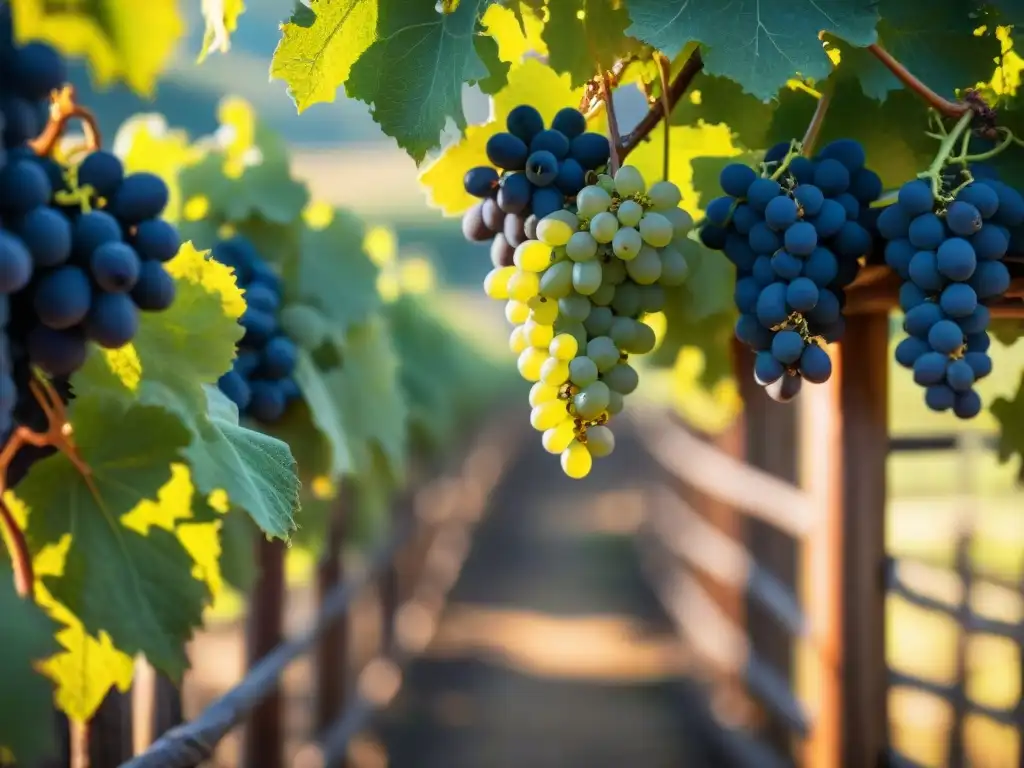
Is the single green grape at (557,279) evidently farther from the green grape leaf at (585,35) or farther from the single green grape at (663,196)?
the green grape leaf at (585,35)

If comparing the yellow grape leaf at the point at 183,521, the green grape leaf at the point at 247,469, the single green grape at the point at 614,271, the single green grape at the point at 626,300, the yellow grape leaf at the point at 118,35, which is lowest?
the yellow grape leaf at the point at 183,521

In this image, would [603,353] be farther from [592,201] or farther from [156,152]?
[156,152]

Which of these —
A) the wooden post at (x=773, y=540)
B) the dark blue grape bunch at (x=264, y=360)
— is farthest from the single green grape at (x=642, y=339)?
the wooden post at (x=773, y=540)

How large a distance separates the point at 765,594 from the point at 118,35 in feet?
12.6

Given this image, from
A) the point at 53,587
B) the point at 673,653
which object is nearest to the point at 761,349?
the point at 53,587

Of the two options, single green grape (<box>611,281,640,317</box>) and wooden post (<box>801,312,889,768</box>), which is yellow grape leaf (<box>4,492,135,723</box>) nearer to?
single green grape (<box>611,281,640,317</box>)

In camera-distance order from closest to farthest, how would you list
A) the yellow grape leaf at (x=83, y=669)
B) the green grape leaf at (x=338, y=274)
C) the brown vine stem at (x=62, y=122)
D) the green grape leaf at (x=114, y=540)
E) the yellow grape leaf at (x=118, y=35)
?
1. the yellow grape leaf at (x=118, y=35)
2. the brown vine stem at (x=62, y=122)
3. the green grape leaf at (x=114, y=540)
4. the yellow grape leaf at (x=83, y=669)
5. the green grape leaf at (x=338, y=274)

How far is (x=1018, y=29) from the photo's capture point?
1.24 metres

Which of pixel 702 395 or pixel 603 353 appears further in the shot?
pixel 702 395

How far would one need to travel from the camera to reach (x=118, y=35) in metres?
0.90

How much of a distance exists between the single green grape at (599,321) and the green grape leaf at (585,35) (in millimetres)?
303

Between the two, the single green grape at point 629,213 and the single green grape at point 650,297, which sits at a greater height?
the single green grape at point 629,213

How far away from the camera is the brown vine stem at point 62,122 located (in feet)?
3.29

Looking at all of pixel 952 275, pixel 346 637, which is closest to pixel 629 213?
pixel 952 275
